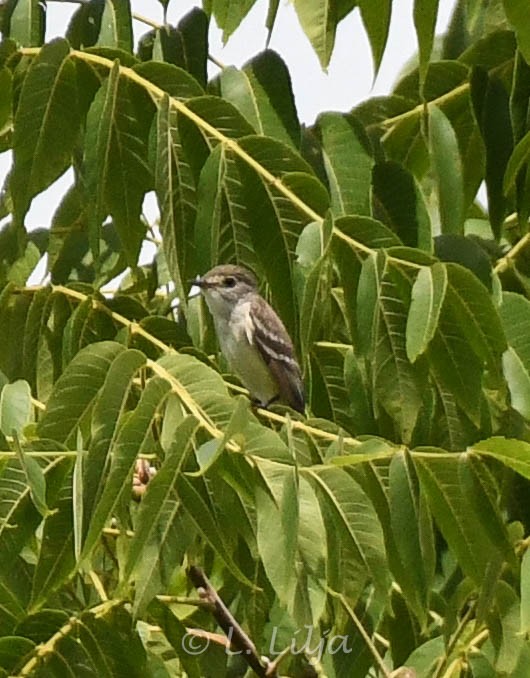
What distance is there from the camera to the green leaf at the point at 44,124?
3.62m

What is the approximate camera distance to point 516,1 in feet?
10.7

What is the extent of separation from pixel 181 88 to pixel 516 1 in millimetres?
877

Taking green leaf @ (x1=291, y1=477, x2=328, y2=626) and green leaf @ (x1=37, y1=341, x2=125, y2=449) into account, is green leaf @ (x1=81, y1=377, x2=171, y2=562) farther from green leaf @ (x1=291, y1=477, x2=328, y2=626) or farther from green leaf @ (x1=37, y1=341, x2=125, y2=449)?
green leaf @ (x1=291, y1=477, x2=328, y2=626)

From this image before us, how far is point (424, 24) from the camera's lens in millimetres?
3486

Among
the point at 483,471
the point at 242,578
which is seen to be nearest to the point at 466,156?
the point at 483,471

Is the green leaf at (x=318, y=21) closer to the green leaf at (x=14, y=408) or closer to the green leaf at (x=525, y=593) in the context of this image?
the green leaf at (x=14, y=408)

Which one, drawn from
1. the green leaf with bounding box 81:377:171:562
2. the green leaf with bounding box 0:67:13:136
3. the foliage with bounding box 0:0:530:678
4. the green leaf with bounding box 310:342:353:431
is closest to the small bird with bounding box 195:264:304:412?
the foliage with bounding box 0:0:530:678

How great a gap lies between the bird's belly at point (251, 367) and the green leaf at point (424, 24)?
9.32 ft

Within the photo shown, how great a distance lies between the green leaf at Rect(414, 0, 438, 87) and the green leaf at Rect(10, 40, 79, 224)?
87 cm

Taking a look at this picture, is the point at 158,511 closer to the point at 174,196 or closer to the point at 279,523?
the point at 279,523

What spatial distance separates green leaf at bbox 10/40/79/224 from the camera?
3.62 metres

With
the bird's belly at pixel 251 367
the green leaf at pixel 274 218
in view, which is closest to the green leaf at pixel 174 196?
the green leaf at pixel 274 218

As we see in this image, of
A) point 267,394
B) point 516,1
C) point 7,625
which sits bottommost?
point 267,394

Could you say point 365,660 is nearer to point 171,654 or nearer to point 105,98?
point 171,654
